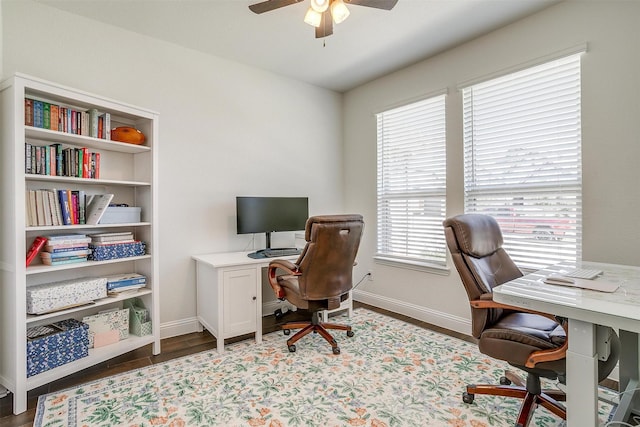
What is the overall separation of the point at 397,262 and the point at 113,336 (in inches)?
103

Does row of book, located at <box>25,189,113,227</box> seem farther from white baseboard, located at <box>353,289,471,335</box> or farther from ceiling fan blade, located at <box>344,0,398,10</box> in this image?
white baseboard, located at <box>353,289,471,335</box>

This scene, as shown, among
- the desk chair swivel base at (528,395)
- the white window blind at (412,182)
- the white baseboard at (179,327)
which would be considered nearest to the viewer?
the desk chair swivel base at (528,395)

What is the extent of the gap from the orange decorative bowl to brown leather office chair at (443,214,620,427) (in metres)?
2.30

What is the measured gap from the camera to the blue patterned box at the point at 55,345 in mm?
1925

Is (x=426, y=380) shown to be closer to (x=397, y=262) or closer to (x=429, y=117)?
(x=397, y=262)

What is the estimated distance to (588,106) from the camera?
2.20 m

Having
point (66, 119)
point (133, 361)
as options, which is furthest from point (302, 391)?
point (66, 119)

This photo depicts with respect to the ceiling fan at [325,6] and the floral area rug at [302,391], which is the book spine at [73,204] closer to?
the floral area rug at [302,391]

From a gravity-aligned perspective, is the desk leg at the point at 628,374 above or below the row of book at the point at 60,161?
below

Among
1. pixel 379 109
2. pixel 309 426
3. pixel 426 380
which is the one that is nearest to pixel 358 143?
pixel 379 109

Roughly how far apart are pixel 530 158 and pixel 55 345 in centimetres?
355

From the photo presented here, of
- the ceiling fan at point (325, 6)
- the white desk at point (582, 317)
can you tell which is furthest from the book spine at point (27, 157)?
the white desk at point (582, 317)

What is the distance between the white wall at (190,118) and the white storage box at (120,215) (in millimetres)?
331

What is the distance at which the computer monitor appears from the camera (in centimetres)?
303
